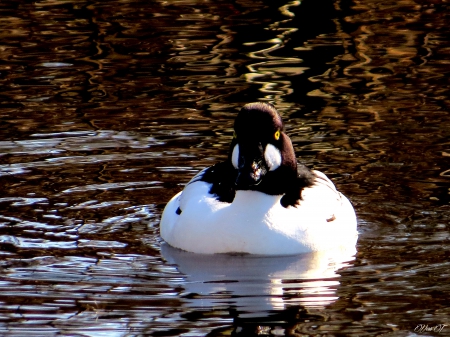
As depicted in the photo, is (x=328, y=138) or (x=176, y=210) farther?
(x=328, y=138)

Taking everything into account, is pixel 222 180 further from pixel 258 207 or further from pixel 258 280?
pixel 258 280

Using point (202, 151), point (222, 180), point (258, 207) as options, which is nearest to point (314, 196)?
point (258, 207)

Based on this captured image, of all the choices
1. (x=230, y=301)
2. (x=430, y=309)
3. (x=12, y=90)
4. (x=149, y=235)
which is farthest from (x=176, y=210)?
(x=12, y=90)

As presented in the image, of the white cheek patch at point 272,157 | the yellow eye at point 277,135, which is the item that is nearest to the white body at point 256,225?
the white cheek patch at point 272,157

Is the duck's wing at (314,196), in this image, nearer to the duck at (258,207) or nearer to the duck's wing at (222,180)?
the duck at (258,207)

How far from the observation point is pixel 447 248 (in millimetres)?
8008

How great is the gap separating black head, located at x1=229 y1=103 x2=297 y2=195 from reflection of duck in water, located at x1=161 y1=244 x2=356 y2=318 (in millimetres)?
595

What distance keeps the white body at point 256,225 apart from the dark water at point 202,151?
0.42 feet

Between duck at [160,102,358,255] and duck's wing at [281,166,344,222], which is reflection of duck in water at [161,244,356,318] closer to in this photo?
duck at [160,102,358,255]

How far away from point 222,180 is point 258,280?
1.22 meters

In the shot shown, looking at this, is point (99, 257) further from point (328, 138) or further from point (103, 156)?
point (328, 138)

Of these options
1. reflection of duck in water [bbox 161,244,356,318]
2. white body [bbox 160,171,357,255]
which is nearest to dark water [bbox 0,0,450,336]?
reflection of duck in water [bbox 161,244,356,318]

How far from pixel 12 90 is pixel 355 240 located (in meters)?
5.87

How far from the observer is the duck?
7883 mm
